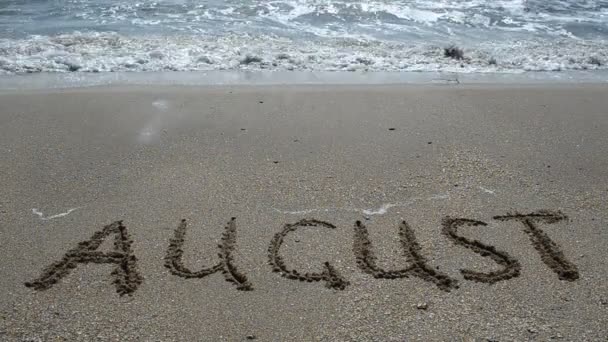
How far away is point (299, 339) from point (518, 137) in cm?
303

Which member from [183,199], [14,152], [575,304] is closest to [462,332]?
[575,304]

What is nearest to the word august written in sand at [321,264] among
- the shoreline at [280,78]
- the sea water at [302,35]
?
the shoreline at [280,78]

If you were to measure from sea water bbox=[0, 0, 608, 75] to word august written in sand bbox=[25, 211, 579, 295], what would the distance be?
340cm

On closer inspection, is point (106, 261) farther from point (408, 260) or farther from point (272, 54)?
point (272, 54)

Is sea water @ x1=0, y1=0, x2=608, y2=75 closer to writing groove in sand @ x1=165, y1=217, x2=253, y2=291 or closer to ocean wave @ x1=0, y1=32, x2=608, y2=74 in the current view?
ocean wave @ x1=0, y1=32, x2=608, y2=74

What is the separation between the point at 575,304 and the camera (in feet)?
10.3

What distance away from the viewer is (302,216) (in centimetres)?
390

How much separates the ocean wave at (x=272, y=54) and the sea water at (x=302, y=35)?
0.04ft

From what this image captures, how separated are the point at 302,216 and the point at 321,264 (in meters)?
0.53

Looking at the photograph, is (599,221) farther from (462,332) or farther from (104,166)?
(104,166)

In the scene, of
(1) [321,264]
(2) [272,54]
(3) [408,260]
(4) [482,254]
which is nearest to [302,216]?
(1) [321,264]

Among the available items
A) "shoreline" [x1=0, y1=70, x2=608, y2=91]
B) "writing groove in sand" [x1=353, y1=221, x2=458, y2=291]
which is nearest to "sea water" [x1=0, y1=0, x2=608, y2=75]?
"shoreline" [x1=0, y1=70, x2=608, y2=91]

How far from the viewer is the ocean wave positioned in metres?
6.84

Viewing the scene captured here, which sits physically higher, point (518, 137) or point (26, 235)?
point (518, 137)
